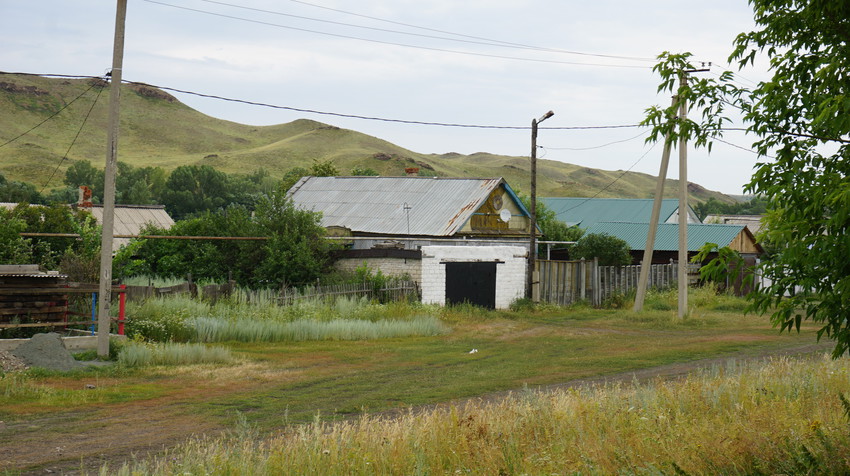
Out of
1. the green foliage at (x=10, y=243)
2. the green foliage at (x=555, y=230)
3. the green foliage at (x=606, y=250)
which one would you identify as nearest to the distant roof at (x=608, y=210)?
the green foliage at (x=555, y=230)

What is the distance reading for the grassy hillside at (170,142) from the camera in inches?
4525

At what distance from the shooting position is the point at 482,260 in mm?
31438

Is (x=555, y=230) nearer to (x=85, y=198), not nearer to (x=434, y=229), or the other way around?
(x=434, y=229)

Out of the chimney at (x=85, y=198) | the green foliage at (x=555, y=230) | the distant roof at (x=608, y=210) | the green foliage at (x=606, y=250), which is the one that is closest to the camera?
the green foliage at (x=606, y=250)

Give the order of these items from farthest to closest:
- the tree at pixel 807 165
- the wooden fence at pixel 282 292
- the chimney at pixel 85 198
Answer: the chimney at pixel 85 198 < the wooden fence at pixel 282 292 < the tree at pixel 807 165

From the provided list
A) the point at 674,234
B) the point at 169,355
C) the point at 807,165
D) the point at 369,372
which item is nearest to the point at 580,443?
the point at 807,165

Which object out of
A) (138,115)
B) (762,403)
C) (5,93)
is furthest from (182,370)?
(138,115)

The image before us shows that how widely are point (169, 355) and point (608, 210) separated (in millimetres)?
49447

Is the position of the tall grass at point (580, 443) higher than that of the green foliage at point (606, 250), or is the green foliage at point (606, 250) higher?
the green foliage at point (606, 250)

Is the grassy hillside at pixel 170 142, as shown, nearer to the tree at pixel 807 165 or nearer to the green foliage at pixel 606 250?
the green foliage at pixel 606 250

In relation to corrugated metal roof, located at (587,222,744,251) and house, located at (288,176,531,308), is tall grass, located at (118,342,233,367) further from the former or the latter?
corrugated metal roof, located at (587,222,744,251)

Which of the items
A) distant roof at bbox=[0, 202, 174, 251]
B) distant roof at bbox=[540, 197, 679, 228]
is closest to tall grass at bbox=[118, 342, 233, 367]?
distant roof at bbox=[0, 202, 174, 251]

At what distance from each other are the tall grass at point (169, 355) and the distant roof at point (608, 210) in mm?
43390

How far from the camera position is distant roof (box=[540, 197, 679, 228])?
200ft
